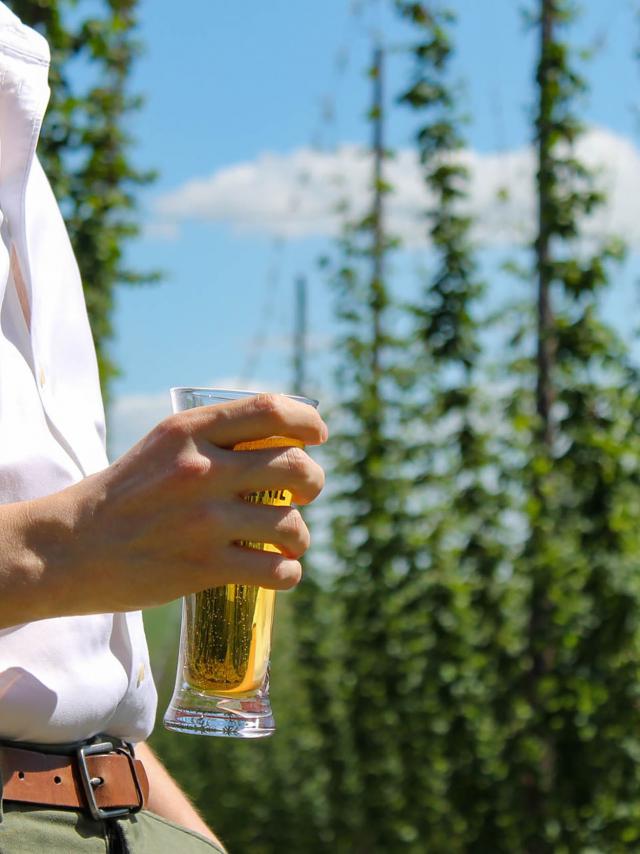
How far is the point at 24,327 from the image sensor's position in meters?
1.31

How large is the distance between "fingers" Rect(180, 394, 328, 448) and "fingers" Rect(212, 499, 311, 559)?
0.05 meters

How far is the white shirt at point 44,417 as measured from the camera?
1174 mm

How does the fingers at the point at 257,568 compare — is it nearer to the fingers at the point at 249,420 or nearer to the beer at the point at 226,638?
the fingers at the point at 249,420

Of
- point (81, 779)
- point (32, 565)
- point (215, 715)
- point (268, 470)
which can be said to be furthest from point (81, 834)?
point (268, 470)

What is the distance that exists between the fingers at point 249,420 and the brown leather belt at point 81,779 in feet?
1.40

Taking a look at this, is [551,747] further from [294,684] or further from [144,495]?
[144,495]

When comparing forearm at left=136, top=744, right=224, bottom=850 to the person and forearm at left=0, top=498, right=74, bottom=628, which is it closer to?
the person

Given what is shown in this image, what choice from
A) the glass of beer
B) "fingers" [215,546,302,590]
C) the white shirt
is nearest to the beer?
the glass of beer

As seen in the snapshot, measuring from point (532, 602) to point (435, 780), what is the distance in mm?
1652

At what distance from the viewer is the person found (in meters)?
0.91

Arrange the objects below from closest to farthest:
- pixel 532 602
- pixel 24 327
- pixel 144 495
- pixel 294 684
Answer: pixel 144 495 < pixel 24 327 < pixel 532 602 < pixel 294 684

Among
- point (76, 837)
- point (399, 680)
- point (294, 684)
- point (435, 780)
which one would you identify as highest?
point (76, 837)

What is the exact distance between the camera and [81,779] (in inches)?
47.3

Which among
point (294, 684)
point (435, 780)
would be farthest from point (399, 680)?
point (294, 684)
